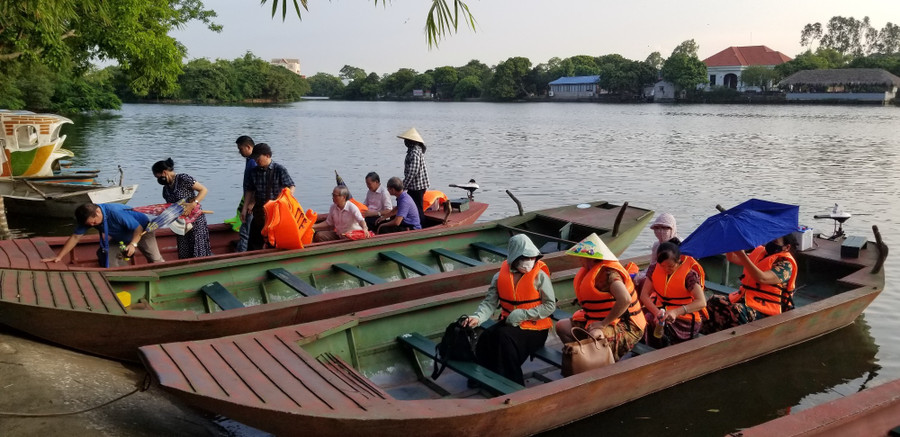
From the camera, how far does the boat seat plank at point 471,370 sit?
5062 mm

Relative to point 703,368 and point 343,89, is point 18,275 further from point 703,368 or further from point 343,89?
point 343,89

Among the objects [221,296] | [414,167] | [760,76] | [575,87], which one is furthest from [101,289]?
[575,87]

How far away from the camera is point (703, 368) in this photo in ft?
19.6

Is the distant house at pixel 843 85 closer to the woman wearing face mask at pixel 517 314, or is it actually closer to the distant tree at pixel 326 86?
the woman wearing face mask at pixel 517 314

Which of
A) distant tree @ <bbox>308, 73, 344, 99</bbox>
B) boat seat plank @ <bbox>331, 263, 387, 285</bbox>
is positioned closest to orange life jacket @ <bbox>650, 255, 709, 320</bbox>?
boat seat plank @ <bbox>331, 263, 387, 285</bbox>

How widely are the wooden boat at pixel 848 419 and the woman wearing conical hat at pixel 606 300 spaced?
1403 mm

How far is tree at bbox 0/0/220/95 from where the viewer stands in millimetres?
14211

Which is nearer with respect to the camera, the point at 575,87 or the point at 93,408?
the point at 93,408

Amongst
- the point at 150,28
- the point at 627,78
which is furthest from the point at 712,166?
the point at 627,78

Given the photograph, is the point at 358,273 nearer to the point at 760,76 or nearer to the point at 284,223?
the point at 284,223

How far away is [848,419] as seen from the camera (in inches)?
161

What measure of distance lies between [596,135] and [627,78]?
60.8m

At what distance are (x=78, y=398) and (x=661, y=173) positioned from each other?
2123cm

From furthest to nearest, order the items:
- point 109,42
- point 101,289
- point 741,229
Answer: point 109,42, point 101,289, point 741,229
